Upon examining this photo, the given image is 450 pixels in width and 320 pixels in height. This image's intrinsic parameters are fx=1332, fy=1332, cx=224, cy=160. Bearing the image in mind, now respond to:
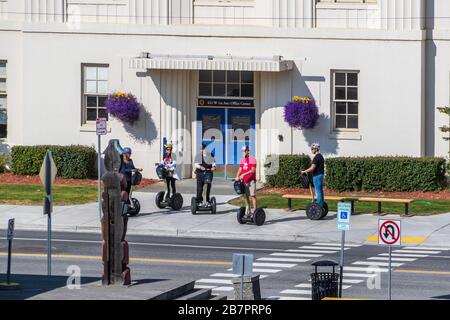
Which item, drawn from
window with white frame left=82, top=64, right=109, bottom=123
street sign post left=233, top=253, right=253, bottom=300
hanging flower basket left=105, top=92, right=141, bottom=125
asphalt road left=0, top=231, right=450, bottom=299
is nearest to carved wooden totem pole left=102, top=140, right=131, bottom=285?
street sign post left=233, top=253, right=253, bottom=300

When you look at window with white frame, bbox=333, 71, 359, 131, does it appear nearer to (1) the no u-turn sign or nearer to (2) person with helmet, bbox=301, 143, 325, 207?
(2) person with helmet, bbox=301, 143, 325, 207

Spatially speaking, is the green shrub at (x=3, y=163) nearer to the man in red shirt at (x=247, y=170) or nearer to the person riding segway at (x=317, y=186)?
the man in red shirt at (x=247, y=170)

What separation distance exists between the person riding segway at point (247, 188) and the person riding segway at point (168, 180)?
217 cm

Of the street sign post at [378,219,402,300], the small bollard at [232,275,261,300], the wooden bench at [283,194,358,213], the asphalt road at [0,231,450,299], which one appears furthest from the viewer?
the wooden bench at [283,194,358,213]

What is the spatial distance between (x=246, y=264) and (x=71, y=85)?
22053 mm

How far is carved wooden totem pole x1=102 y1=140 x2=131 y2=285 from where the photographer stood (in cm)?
2023

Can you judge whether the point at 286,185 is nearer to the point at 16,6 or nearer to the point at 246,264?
the point at 16,6

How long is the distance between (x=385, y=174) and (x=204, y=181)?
23.5ft

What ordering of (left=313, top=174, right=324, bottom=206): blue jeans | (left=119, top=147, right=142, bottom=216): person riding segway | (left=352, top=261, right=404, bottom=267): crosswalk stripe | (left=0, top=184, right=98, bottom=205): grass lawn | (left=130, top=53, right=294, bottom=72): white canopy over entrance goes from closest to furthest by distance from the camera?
1. (left=352, top=261, right=404, bottom=267): crosswalk stripe
2. (left=119, top=147, right=142, bottom=216): person riding segway
3. (left=313, top=174, right=324, bottom=206): blue jeans
4. (left=0, top=184, right=98, bottom=205): grass lawn
5. (left=130, top=53, right=294, bottom=72): white canopy over entrance

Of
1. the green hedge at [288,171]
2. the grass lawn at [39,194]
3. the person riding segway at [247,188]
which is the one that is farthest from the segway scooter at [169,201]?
the green hedge at [288,171]

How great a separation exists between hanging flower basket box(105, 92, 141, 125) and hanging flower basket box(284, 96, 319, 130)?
15.2 ft

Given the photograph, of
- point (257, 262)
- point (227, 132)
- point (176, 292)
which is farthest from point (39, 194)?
point (176, 292)

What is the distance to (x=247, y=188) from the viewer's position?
32.6 m
